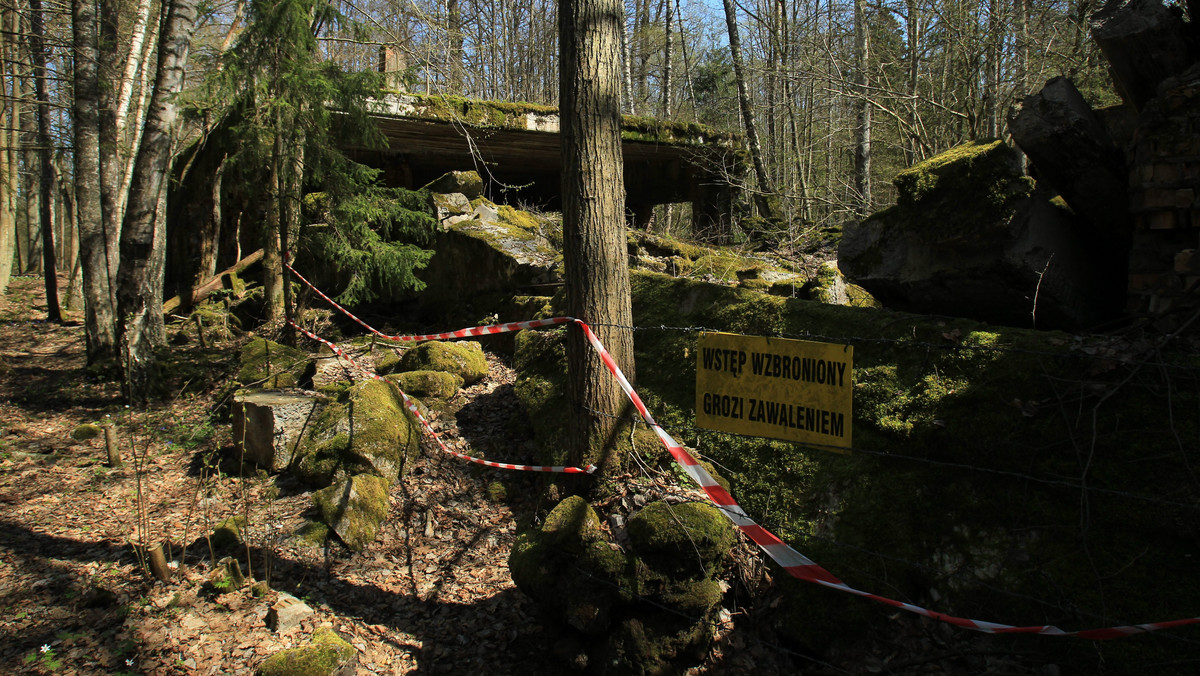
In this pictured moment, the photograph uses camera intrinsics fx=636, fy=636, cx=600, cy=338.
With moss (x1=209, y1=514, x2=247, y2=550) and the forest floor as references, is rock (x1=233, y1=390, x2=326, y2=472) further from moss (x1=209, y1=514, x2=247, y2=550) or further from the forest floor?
moss (x1=209, y1=514, x2=247, y2=550)

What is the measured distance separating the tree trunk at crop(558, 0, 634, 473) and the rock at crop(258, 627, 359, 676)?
1.79m

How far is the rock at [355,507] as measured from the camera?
4.89 m

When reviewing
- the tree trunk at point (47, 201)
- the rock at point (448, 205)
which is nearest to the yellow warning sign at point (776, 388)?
the rock at point (448, 205)

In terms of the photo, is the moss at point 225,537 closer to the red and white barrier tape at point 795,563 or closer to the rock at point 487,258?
the red and white barrier tape at point 795,563

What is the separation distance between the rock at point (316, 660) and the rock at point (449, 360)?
12.2ft

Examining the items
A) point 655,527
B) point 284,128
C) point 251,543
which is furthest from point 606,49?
point 284,128

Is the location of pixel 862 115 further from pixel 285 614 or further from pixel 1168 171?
pixel 285 614

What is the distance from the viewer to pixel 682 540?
3338 millimetres

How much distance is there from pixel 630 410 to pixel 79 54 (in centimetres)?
810

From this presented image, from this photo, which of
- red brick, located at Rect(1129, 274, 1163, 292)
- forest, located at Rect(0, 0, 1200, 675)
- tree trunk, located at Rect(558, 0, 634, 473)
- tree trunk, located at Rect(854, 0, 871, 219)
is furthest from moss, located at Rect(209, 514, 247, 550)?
tree trunk, located at Rect(854, 0, 871, 219)

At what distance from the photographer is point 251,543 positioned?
468 cm

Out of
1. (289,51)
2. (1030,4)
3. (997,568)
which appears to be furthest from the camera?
(1030,4)

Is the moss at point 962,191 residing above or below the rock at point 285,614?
above

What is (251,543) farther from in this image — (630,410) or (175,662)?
(630,410)
